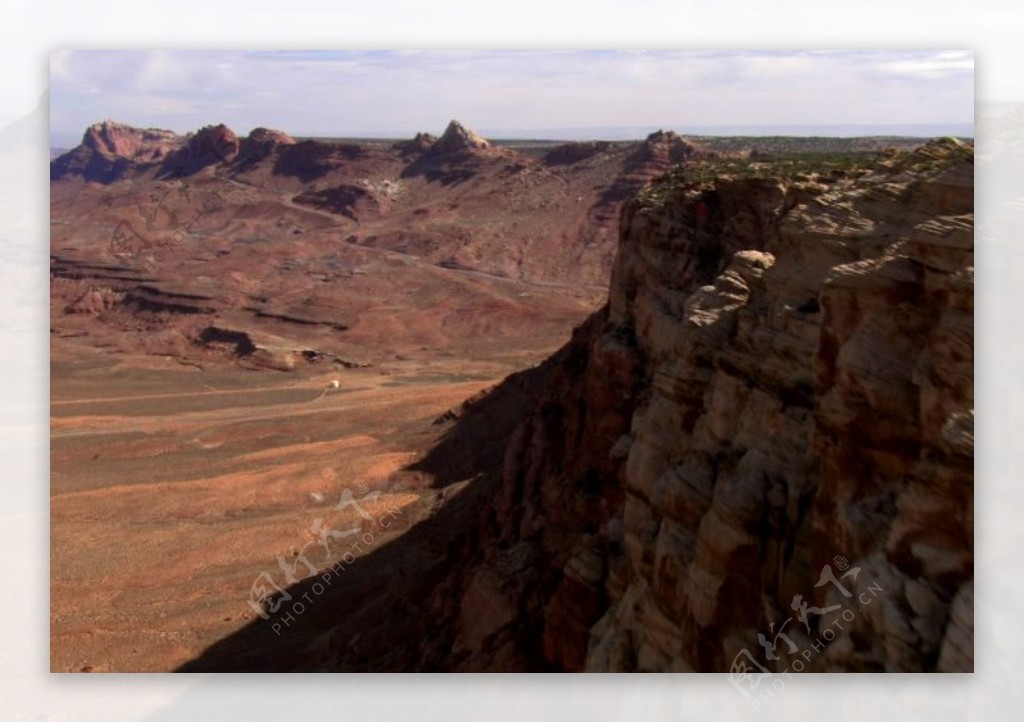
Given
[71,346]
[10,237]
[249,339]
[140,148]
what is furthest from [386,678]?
[140,148]

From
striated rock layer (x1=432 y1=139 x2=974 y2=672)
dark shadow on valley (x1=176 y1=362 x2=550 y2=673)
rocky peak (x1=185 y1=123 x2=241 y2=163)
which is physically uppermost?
rocky peak (x1=185 y1=123 x2=241 y2=163)

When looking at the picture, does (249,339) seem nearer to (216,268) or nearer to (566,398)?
(216,268)

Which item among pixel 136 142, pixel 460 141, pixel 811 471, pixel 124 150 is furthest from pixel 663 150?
pixel 811 471

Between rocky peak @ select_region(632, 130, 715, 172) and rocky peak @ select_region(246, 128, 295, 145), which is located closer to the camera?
rocky peak @ select_region(632, 130, 715, 172)

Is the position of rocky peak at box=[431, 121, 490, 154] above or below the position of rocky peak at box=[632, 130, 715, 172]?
above

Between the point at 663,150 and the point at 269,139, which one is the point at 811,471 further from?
the point at 269,139

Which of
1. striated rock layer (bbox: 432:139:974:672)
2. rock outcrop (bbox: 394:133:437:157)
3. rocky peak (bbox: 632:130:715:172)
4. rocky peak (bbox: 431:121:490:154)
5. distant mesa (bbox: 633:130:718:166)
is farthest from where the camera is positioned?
rock outcrop (bbox: 394:133:437:157)

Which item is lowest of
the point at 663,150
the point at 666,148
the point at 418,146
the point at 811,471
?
the point at 811,471

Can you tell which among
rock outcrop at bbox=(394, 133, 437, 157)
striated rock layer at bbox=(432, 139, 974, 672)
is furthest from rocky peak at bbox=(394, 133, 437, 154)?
striated rock layer at bbox=(432, 139, 974, 672)

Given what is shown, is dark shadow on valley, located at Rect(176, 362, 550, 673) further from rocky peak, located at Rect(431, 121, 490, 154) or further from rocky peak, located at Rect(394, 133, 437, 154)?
rocky peak, located at Rect(394, 133, 437, 154)
